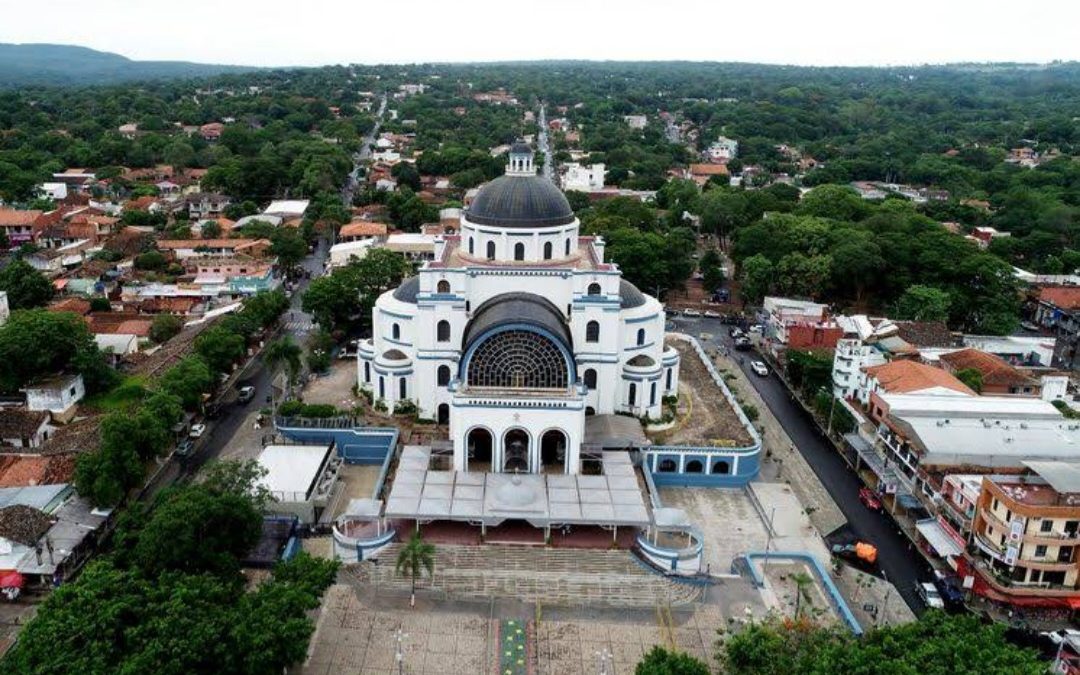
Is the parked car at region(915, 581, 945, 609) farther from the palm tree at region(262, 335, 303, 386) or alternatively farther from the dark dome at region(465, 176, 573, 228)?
the palm tree at region(262, 335, 303, 386)

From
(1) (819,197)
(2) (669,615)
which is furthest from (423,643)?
(1) (819,197)

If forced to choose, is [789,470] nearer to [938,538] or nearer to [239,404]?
[938,538]

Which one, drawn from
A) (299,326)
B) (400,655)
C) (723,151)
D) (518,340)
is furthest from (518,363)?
(723,151)

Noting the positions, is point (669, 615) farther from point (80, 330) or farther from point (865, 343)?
point (80, 330)

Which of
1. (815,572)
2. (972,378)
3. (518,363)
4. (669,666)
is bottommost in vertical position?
(815,572)

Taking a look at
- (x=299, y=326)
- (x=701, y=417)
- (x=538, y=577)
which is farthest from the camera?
(x=299, y=326)
